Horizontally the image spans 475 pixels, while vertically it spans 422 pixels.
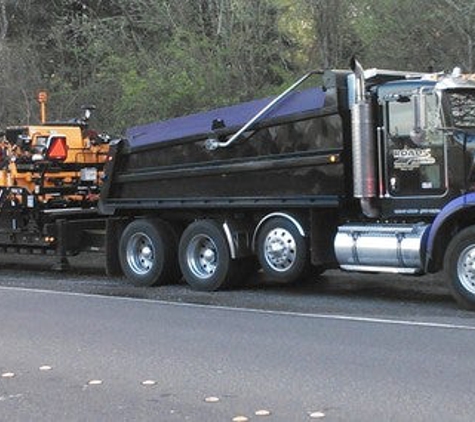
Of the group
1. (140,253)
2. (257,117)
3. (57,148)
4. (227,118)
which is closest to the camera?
(257,117)

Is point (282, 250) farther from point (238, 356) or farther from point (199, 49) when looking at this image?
point (199, 49)

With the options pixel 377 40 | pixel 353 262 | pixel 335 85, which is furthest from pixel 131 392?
pixel 377 40

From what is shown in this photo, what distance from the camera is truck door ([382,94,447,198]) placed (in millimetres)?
10508

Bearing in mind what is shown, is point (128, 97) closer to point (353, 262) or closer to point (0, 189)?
point (0, 189)

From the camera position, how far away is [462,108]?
10.5 meters

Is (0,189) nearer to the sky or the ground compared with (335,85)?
nearer to the ground

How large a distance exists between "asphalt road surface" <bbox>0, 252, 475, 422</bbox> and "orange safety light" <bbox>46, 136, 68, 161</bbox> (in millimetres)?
3383

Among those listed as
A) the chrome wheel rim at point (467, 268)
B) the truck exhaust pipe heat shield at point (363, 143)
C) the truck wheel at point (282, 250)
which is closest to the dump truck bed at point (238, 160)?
the truck exhaust pipe heat shield at point (363, 143)

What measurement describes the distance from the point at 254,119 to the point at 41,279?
4959 mm

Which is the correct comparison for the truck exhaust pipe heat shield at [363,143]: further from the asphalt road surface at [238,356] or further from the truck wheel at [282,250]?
the asphalt road surface at [238,356]

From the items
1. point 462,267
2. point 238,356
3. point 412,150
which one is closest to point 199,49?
point 412,150

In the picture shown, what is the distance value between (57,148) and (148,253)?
2.91 m

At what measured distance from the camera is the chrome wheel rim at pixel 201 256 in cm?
1246

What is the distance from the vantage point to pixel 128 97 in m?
20.9
